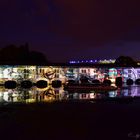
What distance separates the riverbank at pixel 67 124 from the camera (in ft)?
50.2

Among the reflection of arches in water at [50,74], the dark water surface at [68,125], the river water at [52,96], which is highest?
the reflection of arches in water at [50,74]

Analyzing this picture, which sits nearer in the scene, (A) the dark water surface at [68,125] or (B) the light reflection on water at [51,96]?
(A) the dark water surface at [68,125]

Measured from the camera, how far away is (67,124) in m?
18.4

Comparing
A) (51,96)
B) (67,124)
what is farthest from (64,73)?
(67,124)

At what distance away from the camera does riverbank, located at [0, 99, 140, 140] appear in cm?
1531

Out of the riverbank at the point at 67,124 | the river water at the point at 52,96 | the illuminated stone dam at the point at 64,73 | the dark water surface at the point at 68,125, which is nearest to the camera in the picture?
the dark water surface at the point at 68,125

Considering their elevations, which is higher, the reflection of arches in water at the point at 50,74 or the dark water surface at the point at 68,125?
the reflection of arches in water at the point at 50,74

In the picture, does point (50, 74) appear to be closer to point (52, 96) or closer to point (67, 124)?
point (52, 96)

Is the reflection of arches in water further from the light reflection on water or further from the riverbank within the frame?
the riverbank

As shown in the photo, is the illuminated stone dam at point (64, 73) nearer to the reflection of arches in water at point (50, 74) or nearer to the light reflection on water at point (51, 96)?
the reflection of arches in water at point (50, 74)

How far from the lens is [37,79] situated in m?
61.5

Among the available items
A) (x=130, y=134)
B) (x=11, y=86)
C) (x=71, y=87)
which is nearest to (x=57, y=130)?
(x=130, y=134)

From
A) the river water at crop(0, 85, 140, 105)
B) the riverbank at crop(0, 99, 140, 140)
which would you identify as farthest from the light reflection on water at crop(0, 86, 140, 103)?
the riverbank at crop(0, 99, 140, 140)

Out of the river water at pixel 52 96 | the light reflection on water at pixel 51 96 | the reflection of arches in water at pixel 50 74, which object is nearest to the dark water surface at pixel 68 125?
the river water at pixel 52 96
